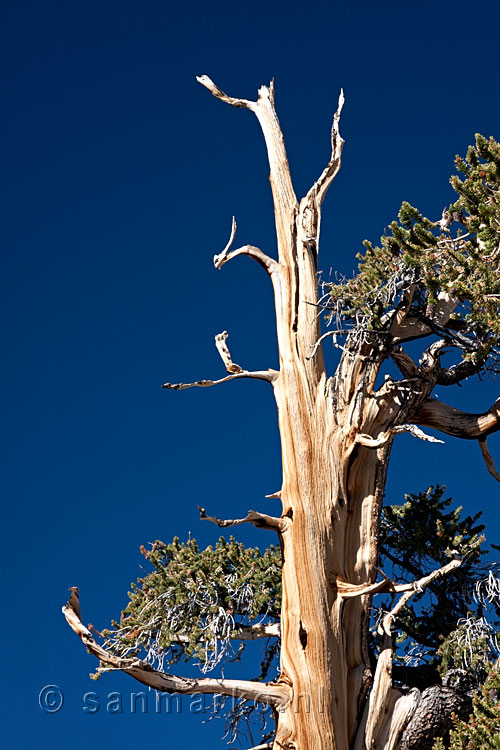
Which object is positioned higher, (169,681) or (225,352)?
(225,352)

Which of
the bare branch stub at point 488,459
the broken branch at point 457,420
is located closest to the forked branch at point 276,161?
the broken branch at point 457,420

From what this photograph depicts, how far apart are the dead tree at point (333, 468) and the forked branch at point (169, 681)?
1 centimetres

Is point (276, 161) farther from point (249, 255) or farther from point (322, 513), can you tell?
point (322, 513)

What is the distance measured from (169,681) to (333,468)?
7.63 feet

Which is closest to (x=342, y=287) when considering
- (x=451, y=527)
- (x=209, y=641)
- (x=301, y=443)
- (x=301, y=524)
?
(x=301, y=443)

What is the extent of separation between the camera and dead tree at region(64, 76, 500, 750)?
286 inches

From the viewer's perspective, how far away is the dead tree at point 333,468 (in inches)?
286

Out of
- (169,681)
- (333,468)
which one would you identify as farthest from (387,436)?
(169,681)

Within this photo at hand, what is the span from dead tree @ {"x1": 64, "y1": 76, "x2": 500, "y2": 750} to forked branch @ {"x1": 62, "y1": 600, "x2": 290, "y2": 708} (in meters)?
0.01

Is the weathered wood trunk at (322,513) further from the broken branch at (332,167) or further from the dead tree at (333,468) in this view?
the broken branch at (332,167)

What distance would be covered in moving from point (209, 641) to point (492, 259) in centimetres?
429

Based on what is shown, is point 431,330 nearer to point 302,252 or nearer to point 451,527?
point 302,252

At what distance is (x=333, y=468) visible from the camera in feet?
25.9

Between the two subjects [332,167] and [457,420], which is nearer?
[457,420]
